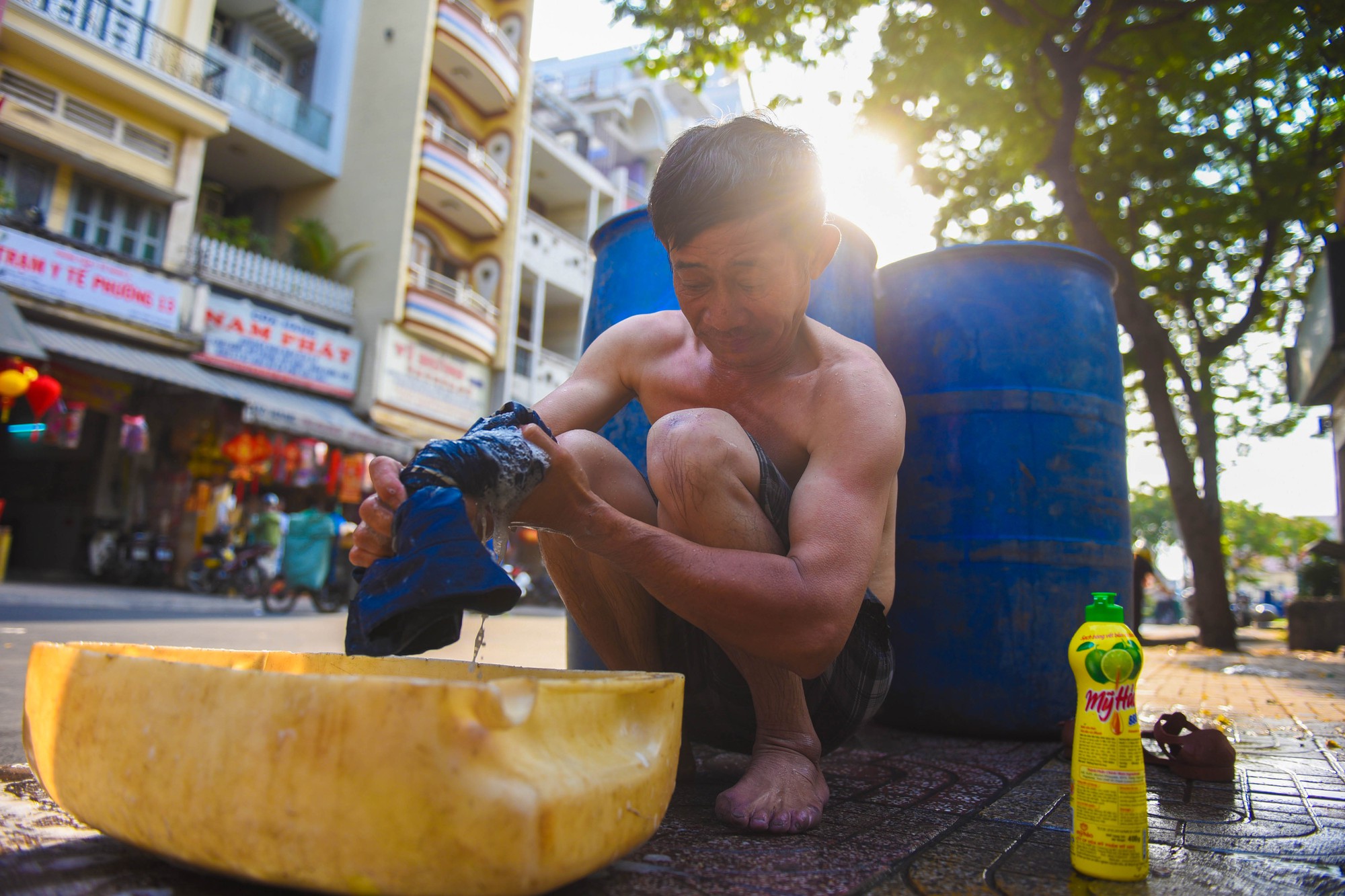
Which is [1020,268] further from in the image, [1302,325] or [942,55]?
[1302,325]

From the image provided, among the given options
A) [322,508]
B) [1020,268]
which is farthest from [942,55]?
[322,508]

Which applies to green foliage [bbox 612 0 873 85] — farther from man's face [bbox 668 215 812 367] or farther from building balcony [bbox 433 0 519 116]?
building balcony [bbox 433 0 519 116]

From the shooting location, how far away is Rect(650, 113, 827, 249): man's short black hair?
55.7 inches

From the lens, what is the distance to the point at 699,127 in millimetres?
1528

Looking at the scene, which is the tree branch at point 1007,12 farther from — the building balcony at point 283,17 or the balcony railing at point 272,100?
the building balcony at point 283,17

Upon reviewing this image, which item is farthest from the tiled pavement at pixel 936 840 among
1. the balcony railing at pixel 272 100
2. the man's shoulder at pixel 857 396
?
the balcony railing at pixel 272 100

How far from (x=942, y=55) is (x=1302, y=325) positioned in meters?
5.75

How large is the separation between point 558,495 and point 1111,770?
2.78 ft

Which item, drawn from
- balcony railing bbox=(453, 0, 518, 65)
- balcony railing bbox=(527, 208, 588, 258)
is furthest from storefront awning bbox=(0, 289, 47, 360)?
balcony railing bbox=(527, 208, 588, 258)

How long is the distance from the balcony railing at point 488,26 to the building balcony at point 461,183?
5.77 ft

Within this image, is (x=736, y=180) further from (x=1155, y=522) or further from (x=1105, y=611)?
(x=1155, y=522)

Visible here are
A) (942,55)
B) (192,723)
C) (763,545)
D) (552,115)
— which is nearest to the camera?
(192,723)

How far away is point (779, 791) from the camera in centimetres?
132

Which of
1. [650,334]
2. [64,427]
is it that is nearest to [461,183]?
[64,427]
